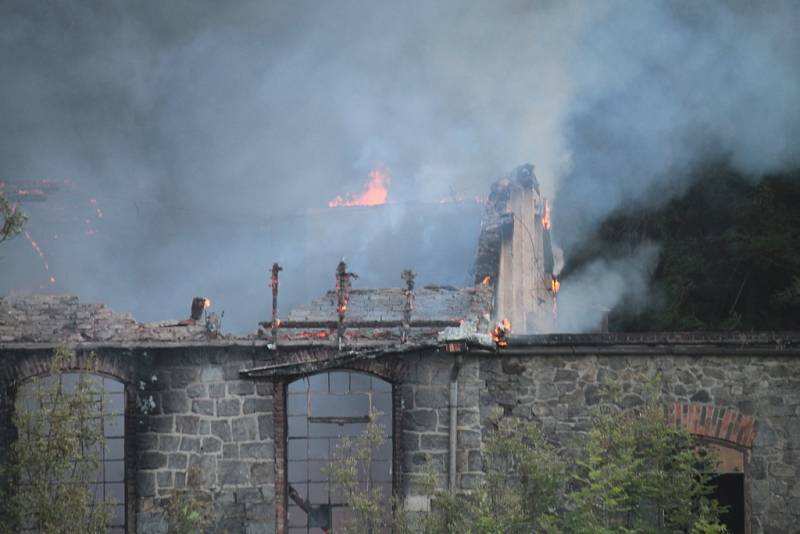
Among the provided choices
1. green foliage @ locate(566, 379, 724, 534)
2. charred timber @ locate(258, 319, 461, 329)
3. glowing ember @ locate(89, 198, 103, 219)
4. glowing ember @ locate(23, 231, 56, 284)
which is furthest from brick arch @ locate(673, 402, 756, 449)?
glowing ember @ locate(89, 198, 103, 219)

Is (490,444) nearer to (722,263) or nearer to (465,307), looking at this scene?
(465,307)

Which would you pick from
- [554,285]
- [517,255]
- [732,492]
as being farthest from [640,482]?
[554,285]

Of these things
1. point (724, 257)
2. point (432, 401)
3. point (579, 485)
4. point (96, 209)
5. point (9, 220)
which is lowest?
point (579, 485)

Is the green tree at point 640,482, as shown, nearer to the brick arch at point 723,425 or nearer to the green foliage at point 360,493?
the brick arch at point 723,425

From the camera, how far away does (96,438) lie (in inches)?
330

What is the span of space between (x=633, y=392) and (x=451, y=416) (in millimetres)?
2321

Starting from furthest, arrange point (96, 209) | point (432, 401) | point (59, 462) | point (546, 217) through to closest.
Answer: point (96, 209) → point (546, 217) → point (432, 401) → point (59, 462)

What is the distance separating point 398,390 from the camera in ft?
36.2

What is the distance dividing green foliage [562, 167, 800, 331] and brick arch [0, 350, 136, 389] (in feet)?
46.8

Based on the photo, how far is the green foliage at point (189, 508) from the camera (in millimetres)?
9883

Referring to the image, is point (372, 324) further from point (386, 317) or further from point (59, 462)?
point (59, 462)

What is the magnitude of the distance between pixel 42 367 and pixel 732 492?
931cm

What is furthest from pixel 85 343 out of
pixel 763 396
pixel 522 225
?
pixel 522 225

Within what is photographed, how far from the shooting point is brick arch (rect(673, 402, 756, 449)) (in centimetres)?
1034
